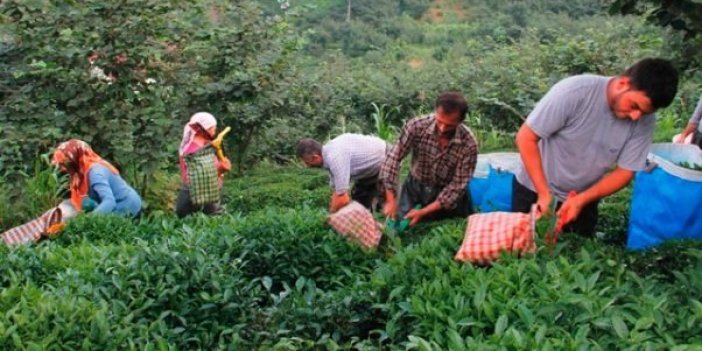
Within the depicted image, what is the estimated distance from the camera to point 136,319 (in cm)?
328

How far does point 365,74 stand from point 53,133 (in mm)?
10923

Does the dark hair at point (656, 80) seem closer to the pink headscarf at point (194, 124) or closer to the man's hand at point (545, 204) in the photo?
the man's hand at point (545, 204)

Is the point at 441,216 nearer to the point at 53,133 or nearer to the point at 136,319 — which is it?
the point at 136,319

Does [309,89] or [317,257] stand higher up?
[317,257]

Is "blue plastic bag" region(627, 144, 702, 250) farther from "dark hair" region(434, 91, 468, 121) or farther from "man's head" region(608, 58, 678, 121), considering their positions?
"dark hair" region(434, 91, 468, 121)

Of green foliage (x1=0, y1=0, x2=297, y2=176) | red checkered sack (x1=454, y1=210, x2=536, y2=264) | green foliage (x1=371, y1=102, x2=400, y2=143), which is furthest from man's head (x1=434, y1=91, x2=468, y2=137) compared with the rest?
green foliage (x1=371, y1=102, x2=400, y2=143)

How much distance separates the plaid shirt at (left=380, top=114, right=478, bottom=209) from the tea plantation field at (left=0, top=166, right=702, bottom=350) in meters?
0.68

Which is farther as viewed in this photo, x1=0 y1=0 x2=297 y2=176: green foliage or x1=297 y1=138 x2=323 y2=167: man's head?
x1=0 y1=0 x2=297 y2=176: green foliage

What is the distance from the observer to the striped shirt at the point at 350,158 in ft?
17.6

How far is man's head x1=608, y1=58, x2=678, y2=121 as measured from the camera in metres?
3.53

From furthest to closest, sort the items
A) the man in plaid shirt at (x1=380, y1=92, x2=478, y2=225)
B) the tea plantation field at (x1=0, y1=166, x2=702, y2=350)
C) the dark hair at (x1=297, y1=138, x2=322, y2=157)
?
the dark hair at (x1=297, y1=138, x2=322, y2=157)
the man in plaid shirt at (x1=380, y1=92, x2=478, y2=225)
the tea plantation field at (x1=0, y1=166, x2=702, y2=350)

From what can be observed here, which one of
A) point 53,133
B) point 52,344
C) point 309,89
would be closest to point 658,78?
point 52,344

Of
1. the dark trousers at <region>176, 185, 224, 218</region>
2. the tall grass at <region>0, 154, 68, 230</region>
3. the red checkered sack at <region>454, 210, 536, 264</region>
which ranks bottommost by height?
the tall grass at <region>0, 154, 68, 230</region>

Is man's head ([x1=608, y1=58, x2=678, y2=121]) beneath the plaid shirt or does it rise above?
above
